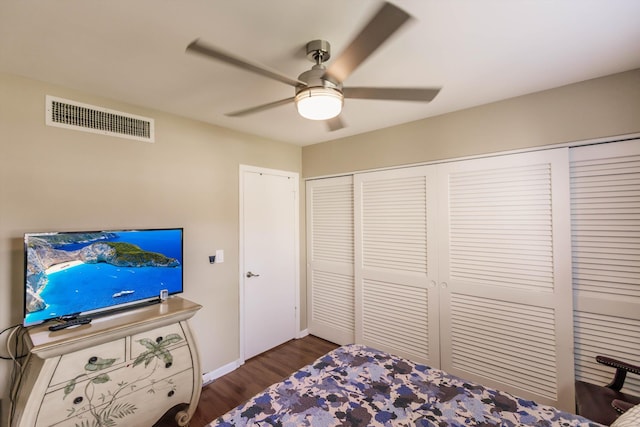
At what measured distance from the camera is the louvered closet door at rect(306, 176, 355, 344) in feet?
11.0

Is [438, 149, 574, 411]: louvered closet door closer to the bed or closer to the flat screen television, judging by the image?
the bed

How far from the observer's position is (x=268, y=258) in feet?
11.0

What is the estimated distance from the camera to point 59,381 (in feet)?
5.07

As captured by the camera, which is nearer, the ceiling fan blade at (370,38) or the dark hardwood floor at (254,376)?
the ceiling fan blade at (370,38)

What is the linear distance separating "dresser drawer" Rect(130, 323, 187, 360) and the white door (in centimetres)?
101

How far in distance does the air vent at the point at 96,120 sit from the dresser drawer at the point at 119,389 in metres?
1.68

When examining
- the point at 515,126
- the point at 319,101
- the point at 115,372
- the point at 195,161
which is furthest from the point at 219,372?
the point at 515,126

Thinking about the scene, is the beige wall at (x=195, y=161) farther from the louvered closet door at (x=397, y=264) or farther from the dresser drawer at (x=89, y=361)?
the dresser drawer at (x=89, y=361)

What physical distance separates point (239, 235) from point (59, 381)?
1.73 metres

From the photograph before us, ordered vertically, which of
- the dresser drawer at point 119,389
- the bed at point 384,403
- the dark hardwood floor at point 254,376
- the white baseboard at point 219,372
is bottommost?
the dark hardwood floor at point 254,376

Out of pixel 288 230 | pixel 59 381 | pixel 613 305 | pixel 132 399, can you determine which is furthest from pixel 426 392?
pixel 288 230

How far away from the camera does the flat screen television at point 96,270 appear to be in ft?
5.48

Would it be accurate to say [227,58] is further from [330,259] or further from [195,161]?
[330,259]

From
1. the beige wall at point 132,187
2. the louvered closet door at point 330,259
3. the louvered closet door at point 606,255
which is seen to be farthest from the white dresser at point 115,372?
the louvered closet door at point 606,255
